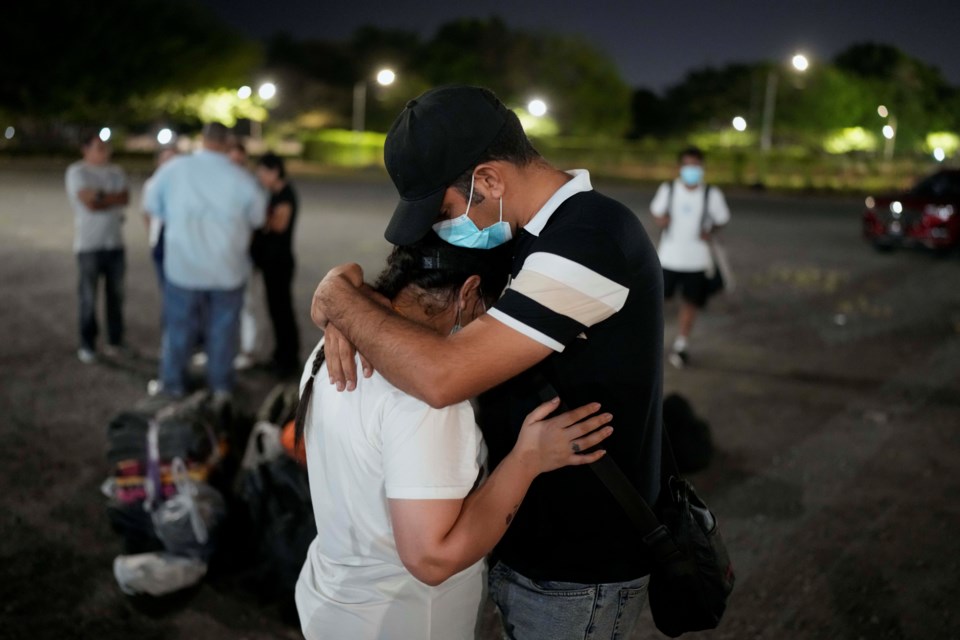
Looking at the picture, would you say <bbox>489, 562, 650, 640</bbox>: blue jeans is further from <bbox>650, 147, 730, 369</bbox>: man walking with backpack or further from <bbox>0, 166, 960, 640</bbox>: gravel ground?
<bbox>650, 147, 730, 369</bbox>: man walking with backpack

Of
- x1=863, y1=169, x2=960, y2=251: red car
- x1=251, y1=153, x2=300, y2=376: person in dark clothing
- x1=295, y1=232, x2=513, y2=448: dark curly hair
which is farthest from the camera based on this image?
x1=863, y1=169, x2=960, y2=251: red car

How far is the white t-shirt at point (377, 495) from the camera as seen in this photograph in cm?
172

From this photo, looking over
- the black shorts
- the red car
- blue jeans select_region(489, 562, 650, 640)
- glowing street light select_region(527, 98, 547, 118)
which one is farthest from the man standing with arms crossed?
glowing street light select_region(527, 98, 547, 118)

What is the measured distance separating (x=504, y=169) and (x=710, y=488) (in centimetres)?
388

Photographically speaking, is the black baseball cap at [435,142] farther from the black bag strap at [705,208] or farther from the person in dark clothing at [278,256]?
the black bag strap at [705,208]

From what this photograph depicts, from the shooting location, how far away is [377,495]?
1835 mm

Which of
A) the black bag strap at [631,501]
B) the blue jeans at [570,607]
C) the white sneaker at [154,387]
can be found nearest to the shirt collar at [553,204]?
the black bag strap at [631,501]

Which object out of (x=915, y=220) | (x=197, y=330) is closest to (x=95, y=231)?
(x=197, y=330)

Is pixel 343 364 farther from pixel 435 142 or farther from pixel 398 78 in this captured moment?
pixel 398 78

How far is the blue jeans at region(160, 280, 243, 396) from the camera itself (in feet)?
20.9

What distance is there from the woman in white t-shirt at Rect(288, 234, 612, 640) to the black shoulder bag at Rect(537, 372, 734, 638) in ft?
0.98

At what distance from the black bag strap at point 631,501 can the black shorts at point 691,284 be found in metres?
6.25

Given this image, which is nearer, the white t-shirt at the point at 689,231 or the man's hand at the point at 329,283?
the man's hand at the point at 329,283

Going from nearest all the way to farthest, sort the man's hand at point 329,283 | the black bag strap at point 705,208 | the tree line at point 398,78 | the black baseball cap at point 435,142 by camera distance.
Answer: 1. the black baseball cap at point 435,142
2. the man's hand at point 329,283
3. the black bag strap at point 705,208
4. the tree line at point 398,78
